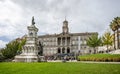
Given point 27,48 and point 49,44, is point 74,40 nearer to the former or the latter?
point 49,44

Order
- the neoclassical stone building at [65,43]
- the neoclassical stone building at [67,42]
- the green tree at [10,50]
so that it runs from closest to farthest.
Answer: the green tree at [10,50] < the neoclassical stone building at [65,43] < the neoclassical stone building at [67,42]

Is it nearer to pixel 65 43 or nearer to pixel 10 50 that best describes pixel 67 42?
pixel 65 43

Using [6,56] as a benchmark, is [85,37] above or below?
above

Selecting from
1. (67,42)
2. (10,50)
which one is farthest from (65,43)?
(10,50)

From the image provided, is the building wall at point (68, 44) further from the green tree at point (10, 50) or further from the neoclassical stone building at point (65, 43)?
the green tree at point (10, 50)

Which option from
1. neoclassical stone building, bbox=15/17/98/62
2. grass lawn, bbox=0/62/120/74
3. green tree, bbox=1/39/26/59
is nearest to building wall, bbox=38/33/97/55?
neoclassical stone building, bbox=15/17/98/62

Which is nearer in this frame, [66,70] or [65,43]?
[66,70]

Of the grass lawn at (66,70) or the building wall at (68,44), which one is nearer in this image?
the grass lawn at (66,70)

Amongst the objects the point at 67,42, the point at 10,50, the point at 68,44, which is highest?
the point at 67,42

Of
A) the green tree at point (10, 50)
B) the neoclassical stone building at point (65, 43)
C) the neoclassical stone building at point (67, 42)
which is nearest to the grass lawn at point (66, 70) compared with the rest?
the green tree at point (10, 50)

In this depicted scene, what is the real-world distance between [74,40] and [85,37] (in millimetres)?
6732

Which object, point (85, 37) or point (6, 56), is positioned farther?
point (85, 37)

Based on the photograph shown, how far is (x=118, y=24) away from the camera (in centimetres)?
7188

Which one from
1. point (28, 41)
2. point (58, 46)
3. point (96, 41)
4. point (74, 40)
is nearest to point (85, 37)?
point (74, 40)
